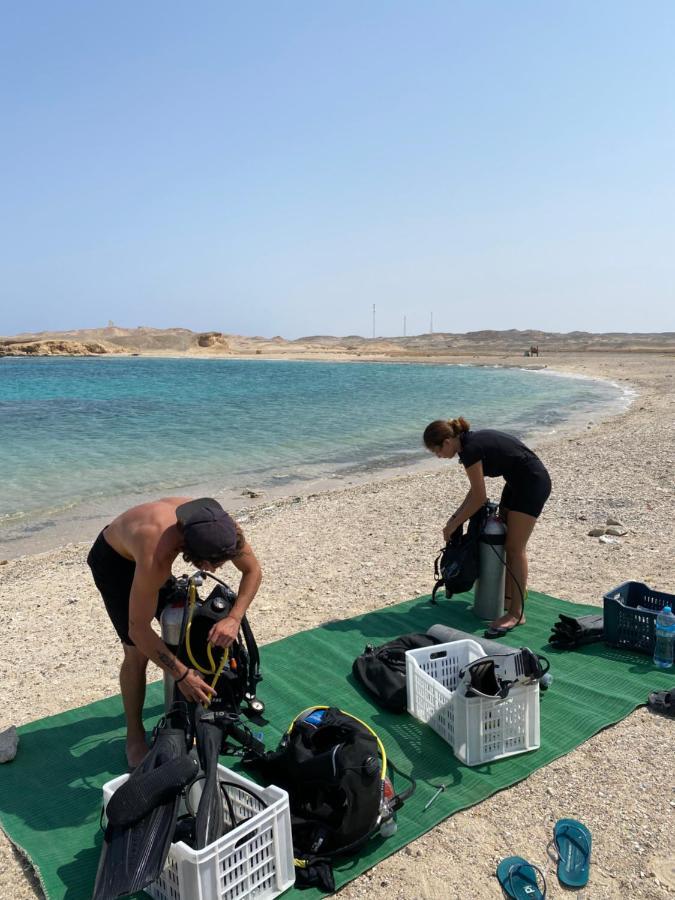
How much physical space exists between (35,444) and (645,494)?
1531 cm

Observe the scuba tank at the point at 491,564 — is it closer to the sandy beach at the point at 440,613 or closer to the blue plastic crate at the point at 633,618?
the blue plastic crate at the point at 633,618

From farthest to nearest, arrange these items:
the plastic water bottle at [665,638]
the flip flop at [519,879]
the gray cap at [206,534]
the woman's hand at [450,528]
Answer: the woman's hand at [450,528], the plastic water bottle at [665,638], the gray cap at [206,534], the flip flop at [519,879]

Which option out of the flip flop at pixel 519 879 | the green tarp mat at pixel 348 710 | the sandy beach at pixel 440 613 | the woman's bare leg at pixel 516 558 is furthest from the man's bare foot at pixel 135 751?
the woman's bare leg at pixel 516 558

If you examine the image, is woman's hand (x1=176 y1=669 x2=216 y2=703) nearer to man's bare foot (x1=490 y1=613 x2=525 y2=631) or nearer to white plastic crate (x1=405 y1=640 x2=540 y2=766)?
white plastic crate (x1=405 y1=640 x2=540 y2=766)

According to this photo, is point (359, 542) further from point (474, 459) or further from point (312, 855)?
point (312, 855)

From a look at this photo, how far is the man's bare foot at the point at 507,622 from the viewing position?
17.0ft

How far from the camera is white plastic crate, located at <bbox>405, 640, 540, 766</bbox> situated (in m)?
3.58

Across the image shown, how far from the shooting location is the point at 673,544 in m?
7.18

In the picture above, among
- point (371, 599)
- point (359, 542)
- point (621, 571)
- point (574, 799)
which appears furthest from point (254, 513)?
point (574, 799)

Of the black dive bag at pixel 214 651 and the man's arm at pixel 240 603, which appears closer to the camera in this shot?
the man's arm at pixel 240 603

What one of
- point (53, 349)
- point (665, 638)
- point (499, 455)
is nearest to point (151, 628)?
point (499, 455)

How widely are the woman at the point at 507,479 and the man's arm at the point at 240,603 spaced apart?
199 centimetres

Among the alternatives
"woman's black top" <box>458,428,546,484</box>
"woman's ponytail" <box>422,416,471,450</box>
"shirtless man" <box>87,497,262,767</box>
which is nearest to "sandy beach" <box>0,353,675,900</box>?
"shirtless man" <box>87,497,262,767</box>

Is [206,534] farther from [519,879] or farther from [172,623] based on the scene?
[519,879]
